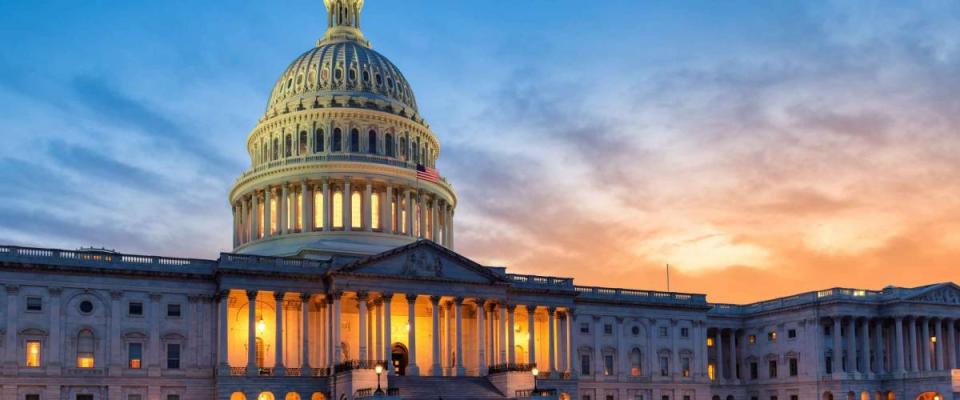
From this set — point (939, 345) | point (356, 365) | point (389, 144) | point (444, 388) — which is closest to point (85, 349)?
point (356, 365)

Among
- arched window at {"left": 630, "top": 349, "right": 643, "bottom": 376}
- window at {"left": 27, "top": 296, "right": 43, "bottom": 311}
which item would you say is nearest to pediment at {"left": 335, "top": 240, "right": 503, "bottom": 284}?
window at {"left": 27, "top": 296, "right": 43, "bottom": 311}

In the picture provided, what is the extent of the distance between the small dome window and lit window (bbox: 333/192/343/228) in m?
28.5

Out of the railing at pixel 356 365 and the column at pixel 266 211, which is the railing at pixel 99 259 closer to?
the railing at pixel 356 365

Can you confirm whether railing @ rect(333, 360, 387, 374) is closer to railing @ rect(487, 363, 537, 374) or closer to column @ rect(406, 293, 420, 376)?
column @ rect(406, 293, 420, 376)

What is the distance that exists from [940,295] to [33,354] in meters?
86.7

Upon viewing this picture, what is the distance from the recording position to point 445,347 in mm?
87938

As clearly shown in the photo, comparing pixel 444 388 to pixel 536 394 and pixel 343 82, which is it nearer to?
pixel 536 394

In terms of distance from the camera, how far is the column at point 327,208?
333 feet

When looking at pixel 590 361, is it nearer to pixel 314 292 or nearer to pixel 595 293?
pixel 595 293

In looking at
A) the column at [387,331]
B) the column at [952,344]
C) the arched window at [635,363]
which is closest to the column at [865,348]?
the column at [952,344]

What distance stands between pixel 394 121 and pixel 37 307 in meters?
42.5

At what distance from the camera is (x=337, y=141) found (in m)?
107

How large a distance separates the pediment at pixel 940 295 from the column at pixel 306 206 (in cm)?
6060

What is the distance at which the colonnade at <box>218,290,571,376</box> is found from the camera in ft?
268
